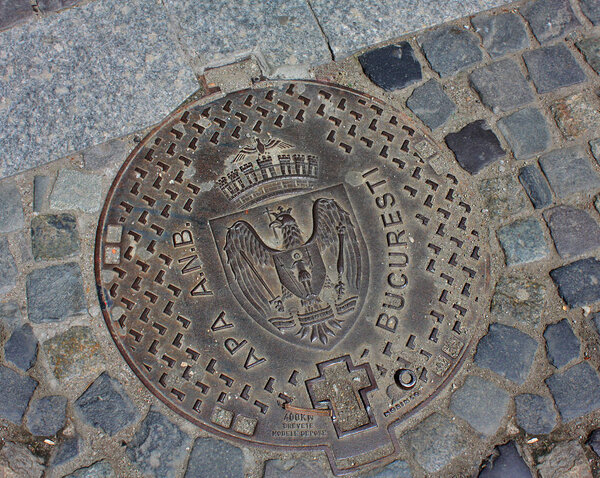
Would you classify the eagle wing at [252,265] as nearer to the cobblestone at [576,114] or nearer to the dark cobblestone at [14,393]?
the dark cobblestone at [14,393]

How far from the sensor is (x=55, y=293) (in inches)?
109

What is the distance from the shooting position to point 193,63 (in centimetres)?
312

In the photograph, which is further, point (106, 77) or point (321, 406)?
point (106, 77)

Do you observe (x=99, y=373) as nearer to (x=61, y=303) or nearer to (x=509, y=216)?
(x=61, y=303)

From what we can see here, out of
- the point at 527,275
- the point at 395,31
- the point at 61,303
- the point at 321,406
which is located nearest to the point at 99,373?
the point at 61,303

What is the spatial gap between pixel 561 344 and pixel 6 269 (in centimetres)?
288

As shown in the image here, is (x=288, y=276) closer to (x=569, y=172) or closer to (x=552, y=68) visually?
(x=569, y=172)

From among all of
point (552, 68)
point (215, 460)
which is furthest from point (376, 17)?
point (215, 460)

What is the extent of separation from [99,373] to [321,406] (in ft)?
3.61

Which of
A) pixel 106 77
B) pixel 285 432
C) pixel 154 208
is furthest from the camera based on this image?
pixel 106 77

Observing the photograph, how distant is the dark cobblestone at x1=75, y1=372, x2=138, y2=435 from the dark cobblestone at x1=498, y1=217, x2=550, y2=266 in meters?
2.09

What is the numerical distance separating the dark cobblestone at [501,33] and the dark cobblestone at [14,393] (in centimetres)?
310

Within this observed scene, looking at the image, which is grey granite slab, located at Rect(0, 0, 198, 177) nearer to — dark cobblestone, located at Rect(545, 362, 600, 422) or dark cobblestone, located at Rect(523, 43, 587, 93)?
dark cobblestone, located at Rect(523, 43, 587, 93)

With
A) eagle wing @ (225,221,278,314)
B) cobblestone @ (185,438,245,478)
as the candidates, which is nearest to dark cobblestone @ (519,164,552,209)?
eagle wing @ (225,221,278,314)
